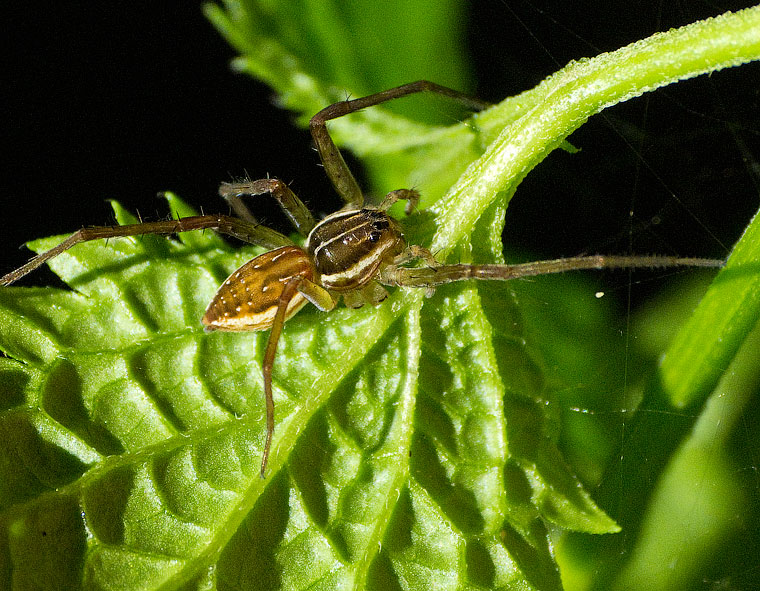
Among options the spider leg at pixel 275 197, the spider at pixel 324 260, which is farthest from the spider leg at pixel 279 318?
the spider leg at pixel 275 197

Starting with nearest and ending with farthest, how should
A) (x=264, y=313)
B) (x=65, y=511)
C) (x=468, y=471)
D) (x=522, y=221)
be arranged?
(x=65, y=511)
(x=468, y=471)
(x=264, y=313)
(x=522, y=221)

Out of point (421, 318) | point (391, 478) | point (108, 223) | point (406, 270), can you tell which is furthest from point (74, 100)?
point (391, 478)

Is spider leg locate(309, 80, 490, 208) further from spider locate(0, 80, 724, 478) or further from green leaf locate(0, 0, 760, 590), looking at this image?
green leaf locate(0, 0, 760, 590)

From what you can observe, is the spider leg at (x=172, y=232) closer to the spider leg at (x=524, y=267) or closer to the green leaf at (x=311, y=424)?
the green leaf at (x=311, y=424)

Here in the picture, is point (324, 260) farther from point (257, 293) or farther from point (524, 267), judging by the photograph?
point (524, 267)

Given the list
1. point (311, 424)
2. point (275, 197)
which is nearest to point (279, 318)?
point (311, 424)

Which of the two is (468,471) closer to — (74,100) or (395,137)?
(395,137)

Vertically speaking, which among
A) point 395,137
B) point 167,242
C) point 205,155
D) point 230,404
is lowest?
point 230,404
